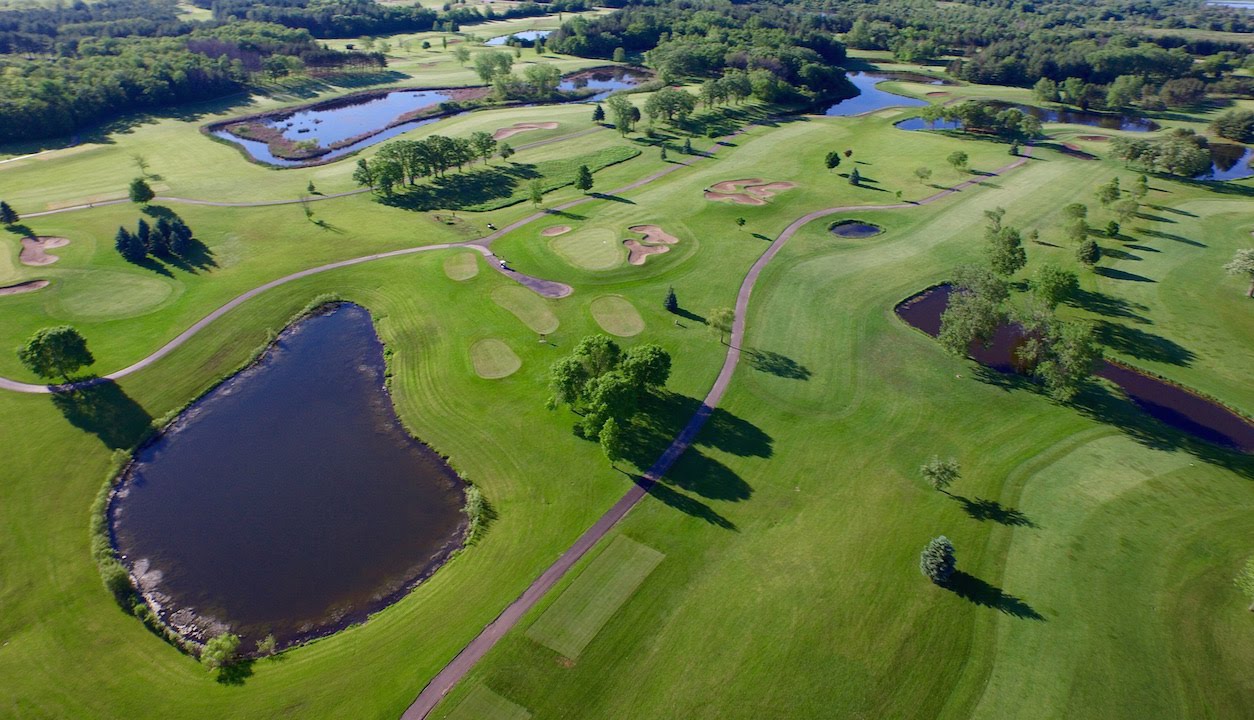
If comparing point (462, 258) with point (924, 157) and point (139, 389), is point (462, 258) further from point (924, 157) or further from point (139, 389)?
point (924, 157)

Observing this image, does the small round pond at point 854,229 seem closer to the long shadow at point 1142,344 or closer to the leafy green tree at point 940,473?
the long shadow at point 1142,344

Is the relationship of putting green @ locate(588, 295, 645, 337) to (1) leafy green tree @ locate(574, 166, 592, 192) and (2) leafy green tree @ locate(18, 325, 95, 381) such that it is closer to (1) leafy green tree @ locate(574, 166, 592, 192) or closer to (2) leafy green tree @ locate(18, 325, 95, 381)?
(1) leafy green tree @ locate(574, 166, 592, 192)

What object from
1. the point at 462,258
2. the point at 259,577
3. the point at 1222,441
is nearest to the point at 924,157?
the point at 1222,441

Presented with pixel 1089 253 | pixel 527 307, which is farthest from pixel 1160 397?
pixel 527 307

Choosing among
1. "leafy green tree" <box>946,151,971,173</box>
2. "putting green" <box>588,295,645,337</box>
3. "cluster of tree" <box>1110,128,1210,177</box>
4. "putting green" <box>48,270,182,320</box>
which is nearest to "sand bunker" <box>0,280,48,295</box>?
"putting green" <box>48,270,182,320</box>

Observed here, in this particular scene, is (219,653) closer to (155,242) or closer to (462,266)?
(462,266)

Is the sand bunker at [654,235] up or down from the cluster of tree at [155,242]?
up

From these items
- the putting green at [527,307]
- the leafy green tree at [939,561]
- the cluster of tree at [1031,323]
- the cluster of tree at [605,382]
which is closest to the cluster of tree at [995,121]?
the cluster of tree at [1031,323]
